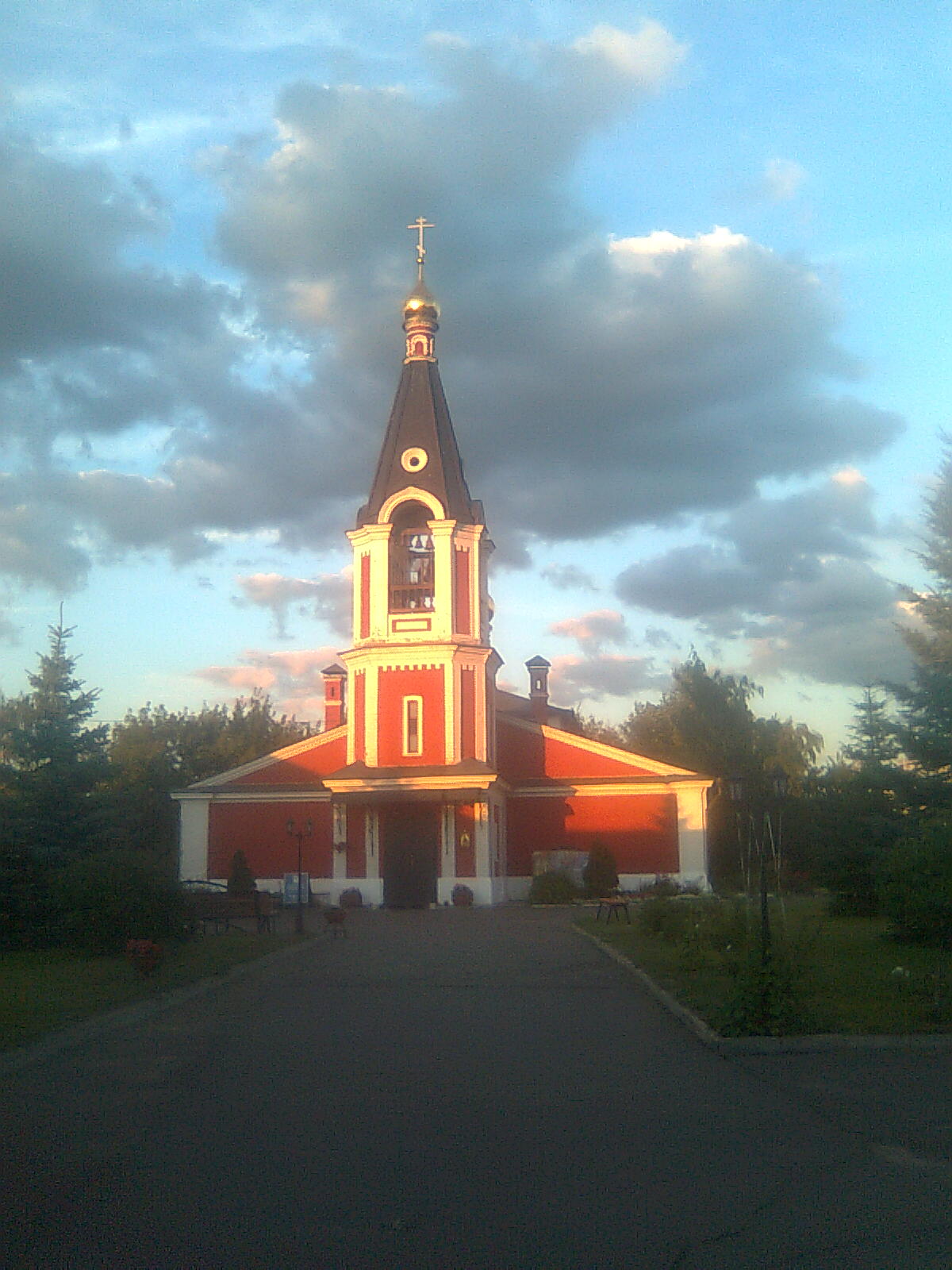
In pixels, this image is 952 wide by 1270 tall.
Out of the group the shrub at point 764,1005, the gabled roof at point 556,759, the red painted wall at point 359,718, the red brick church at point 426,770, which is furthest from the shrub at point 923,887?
the red painted wall at point 359,718

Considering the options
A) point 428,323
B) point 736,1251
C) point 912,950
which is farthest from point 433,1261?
point 428,323

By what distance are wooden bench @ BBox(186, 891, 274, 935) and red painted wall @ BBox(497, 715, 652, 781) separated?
1297 centimetres

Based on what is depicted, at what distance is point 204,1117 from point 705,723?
5326cm

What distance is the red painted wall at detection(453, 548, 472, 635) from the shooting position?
114 feet

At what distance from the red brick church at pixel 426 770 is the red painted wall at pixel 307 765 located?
2.2 inches

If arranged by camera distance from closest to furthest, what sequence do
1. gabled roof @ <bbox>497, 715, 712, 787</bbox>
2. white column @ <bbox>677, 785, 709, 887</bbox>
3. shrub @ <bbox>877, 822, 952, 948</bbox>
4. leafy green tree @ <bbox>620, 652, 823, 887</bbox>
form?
shrub @ <bbox>877, 822, 952, 948</bbox>, white column @ <bbox>677, 785, 709, 887</bbox>, gabled roof @ <bbox>497, 715, 712, 787</bbox>, leafy green tree @ <bbox>620, 652, 823, 887</bbox>

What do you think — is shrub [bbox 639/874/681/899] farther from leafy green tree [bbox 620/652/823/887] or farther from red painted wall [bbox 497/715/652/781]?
leafy green tree [bbox 620/652/823/887]

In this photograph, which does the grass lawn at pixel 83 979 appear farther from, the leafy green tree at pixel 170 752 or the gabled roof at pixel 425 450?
the gabled roof at pixel 425 450

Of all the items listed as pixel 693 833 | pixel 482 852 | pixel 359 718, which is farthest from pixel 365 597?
pixel 693 833

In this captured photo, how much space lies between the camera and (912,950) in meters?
17.1

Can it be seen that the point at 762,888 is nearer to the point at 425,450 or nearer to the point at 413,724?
the point at 413,724

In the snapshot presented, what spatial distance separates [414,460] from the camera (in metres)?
35.6

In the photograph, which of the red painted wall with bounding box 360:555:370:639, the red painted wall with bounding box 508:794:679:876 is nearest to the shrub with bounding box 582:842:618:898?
the red painted wall with bounding box 508:794:679:876

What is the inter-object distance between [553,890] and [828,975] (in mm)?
20036
